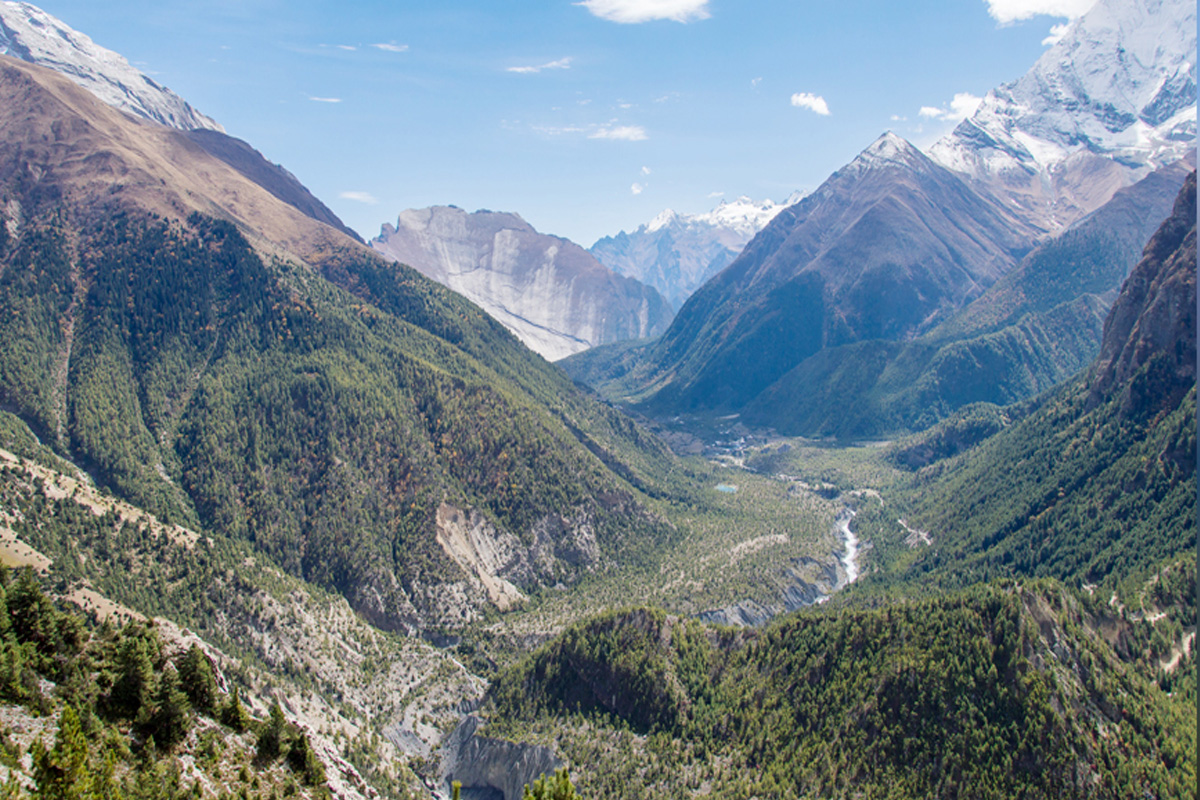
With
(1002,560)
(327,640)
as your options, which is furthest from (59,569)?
(1002,560)

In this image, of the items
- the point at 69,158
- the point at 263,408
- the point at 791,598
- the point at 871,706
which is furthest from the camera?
the point at 69,158

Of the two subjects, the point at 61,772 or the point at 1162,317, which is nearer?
Result: the point at 61,772

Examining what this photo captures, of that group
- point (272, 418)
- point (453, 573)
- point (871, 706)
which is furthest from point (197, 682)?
point (272, 418)

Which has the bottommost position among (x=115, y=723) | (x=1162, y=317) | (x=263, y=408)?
(x=115, y=723)

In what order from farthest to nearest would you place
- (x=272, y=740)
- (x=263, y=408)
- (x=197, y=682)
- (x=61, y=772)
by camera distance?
(x=263, y=408)
(x=197, y=682)
(x=272, y=740)
(x=61, y=772)

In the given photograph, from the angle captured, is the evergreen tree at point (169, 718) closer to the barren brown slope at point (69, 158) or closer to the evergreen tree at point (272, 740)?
the evergreen tree at point (272, 740)

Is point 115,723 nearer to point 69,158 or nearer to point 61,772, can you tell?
point 61,772

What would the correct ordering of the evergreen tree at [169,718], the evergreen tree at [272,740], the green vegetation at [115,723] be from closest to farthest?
the green vegetation at [115,723] → the evergreen tree at [169,718] → the evergreen tree at [272,740]

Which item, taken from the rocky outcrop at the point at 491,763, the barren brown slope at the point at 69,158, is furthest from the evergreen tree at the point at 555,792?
the barren brown slope at the point at 69,158
